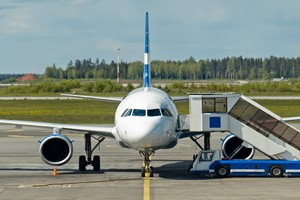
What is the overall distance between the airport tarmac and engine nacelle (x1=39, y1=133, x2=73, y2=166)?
0.73 m

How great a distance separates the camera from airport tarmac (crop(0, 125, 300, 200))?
1084 inches

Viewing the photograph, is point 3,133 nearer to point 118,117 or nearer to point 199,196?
point 118,117

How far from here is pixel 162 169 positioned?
120 feet

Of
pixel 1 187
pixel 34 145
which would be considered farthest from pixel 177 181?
pixel 34 145

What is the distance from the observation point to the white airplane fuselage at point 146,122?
99.8 feet

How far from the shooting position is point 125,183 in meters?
30.9

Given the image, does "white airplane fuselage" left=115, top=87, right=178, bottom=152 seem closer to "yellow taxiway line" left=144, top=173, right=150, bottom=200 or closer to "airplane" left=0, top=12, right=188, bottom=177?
"airplane" left=0, top=12, right=188, bottom=177

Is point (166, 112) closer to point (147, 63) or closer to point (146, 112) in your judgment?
point (146, 112)

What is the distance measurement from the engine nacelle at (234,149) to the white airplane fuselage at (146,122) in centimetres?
443

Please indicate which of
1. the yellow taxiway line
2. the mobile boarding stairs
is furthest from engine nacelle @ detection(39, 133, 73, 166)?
the mobile boarding stairs

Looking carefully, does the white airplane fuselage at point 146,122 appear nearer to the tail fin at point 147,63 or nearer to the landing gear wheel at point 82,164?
the landing gear wheel at point 82,164

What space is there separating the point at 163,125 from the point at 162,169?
5888mm

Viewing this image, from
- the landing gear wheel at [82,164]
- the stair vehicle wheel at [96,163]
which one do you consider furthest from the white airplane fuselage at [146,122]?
the landing gear wheel at [82,164]

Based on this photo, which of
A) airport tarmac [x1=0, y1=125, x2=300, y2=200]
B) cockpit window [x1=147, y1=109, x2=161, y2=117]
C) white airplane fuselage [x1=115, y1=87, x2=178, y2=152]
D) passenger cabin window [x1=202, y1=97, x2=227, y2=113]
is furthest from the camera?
passenger cabin window [x1=202, y1=97, x2=227, y2=113]
